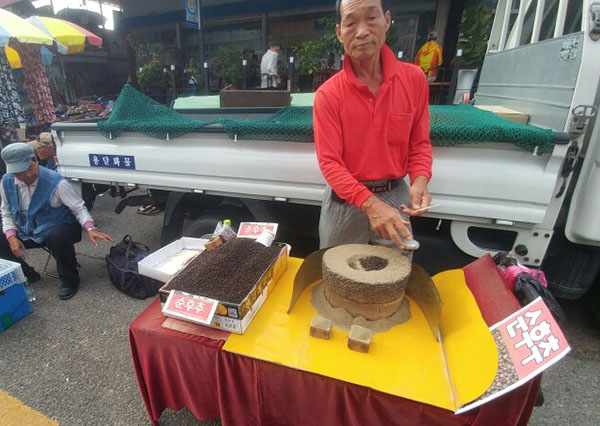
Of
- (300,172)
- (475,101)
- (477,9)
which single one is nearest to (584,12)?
(300,172)

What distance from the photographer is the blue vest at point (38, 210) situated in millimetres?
2496

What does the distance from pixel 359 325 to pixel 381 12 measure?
1214mm

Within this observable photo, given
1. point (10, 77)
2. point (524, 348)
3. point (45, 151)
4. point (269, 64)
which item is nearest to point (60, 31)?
point (10, 77)

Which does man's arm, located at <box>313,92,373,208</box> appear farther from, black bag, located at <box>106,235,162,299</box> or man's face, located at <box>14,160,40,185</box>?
man's face, located at <box>14,160,40,185</box>

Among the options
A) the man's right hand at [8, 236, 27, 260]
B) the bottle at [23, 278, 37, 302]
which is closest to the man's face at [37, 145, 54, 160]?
the man's right hand at [8, 236, 27, 260]

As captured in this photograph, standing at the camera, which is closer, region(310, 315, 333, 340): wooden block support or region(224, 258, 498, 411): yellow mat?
region(224, 258, 498, 411): yellow mat

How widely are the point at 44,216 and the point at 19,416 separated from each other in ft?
5.64

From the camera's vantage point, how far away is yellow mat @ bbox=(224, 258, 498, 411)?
0.95 meters

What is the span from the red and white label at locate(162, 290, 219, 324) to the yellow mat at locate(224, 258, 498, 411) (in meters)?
0.13

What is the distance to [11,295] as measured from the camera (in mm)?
2264

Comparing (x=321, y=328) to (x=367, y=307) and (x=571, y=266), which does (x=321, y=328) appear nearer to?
(x=367, y=307)

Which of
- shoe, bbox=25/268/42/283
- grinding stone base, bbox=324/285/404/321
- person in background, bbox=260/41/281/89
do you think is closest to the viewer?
grinding stone base, bbox=324/285/404/321

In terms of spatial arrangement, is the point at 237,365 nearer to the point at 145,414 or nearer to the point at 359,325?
the point at 359,325

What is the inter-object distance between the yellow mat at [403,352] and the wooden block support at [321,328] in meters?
0.02
